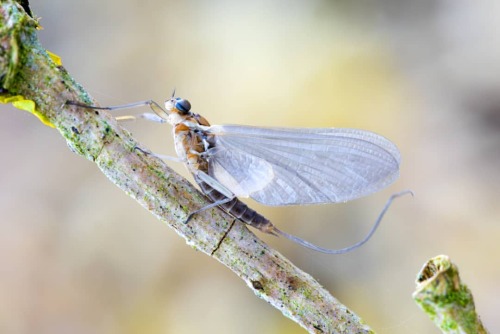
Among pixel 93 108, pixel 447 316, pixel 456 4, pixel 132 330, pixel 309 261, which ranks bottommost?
pixel 447 316

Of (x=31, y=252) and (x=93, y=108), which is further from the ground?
(x=31, y=252)

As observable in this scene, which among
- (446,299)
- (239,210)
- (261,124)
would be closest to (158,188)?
(239,210)

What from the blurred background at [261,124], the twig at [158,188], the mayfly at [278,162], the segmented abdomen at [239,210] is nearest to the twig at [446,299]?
the twig at [158,188]

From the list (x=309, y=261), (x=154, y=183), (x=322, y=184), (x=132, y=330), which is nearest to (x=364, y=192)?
(x=322, y=184)

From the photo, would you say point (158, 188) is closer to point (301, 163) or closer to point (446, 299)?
point (301, 163)

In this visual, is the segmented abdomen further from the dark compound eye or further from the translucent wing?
the dark compound eye

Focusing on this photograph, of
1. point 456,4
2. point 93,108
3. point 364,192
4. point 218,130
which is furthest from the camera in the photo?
point 456,4

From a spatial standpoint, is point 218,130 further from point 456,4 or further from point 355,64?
point 456,4
